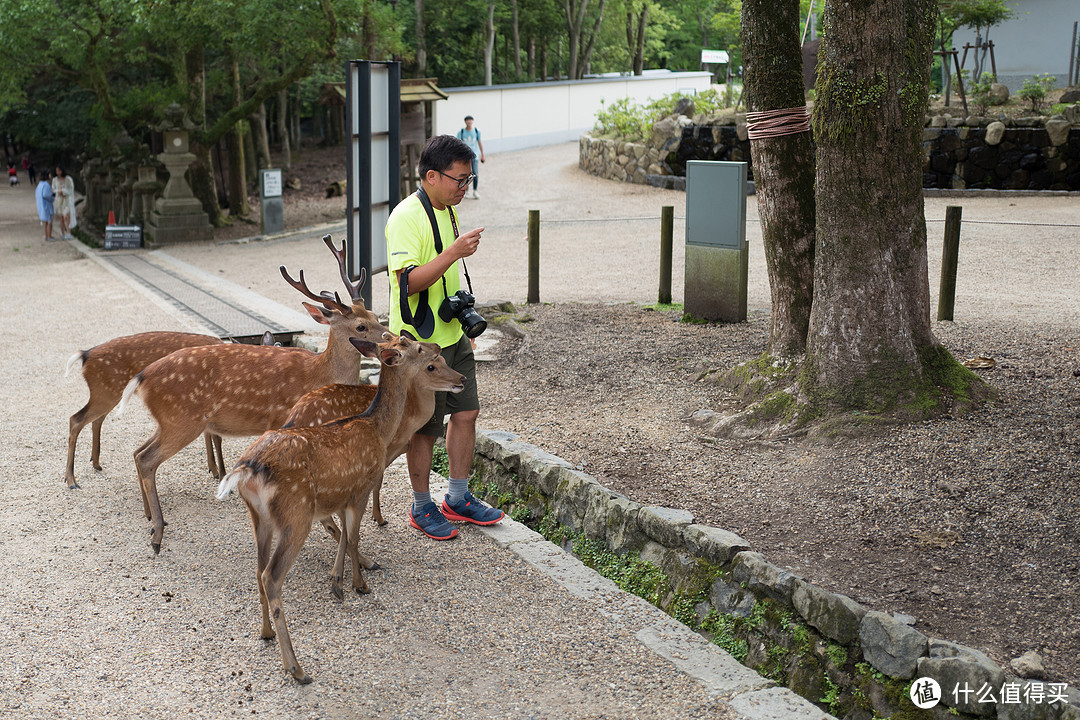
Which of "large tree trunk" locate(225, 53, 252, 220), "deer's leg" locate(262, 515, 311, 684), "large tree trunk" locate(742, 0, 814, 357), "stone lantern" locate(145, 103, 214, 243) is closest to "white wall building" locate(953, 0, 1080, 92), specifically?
"large tree trunk" locate(225, 53, 252, 220)

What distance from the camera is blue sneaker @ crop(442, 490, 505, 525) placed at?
4.69 m

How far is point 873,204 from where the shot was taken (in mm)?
5027

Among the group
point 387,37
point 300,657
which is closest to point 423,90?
point 387,37

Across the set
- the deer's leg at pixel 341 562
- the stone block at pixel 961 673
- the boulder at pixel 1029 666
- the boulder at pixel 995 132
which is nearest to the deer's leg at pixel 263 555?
the deer's leg at pixel 341 562

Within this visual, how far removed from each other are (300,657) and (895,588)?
216 cm

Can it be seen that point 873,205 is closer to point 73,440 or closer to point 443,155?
point 443,155

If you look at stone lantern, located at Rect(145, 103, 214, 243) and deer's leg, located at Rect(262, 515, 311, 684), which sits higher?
stone lantern, located at Rect(145, 103, 214, 243)

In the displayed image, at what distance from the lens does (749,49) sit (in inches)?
247

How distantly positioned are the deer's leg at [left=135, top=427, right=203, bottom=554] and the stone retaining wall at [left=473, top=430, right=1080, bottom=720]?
1.83 m

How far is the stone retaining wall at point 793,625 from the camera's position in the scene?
3000 mm

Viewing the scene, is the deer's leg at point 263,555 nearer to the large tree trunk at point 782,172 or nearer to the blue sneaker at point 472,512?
the blue sneaker at point 472,512

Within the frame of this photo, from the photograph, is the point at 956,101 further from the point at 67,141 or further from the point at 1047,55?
the point at 67,141

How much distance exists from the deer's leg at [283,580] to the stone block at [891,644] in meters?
1.87

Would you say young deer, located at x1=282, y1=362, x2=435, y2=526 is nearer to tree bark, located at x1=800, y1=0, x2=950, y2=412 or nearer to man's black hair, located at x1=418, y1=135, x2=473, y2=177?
man's black hair, located at x1=418, y1=135, x2=473, y2=177
